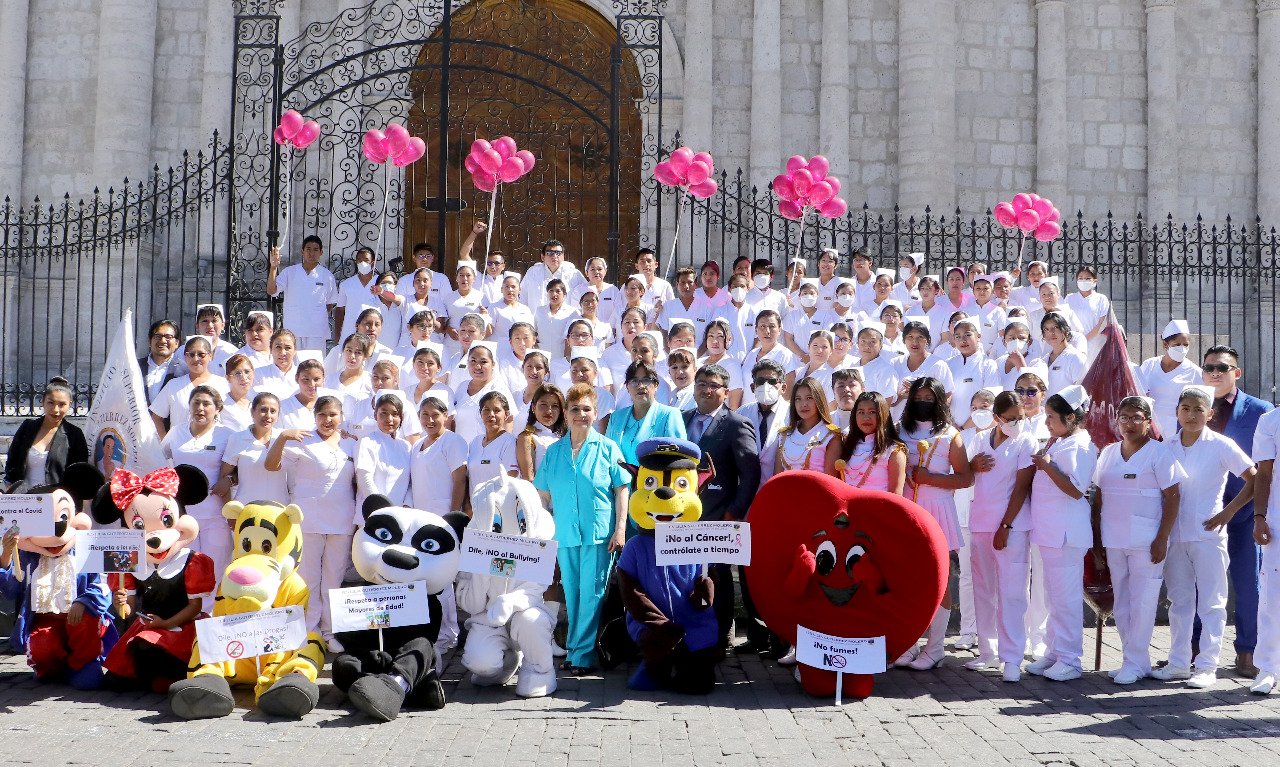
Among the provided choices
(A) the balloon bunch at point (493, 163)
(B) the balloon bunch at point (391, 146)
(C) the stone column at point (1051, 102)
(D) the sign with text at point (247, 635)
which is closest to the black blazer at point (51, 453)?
(D) the sign with text at point (247, 635)

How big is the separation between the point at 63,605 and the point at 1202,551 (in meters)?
6.44

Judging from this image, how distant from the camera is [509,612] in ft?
24.2

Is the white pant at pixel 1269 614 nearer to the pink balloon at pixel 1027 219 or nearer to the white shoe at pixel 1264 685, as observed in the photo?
the white shoe at pixel 1264 685

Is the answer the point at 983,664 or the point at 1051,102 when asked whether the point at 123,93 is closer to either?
the point at 1051,102

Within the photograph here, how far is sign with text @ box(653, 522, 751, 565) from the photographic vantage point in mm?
7273

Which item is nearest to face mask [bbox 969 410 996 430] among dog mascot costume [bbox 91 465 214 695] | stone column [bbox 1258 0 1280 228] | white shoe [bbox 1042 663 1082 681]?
white shoe [bbox 1042 663 1082 681]

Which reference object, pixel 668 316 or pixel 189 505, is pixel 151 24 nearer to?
pixel 668 316

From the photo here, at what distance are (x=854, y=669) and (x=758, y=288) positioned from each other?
21.2 ft

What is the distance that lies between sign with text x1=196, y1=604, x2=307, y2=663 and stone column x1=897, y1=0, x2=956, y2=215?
12.7 metres

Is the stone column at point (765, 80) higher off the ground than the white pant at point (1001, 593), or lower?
higher

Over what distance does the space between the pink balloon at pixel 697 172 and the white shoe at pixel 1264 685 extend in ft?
24.5

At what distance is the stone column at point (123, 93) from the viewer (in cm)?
1714

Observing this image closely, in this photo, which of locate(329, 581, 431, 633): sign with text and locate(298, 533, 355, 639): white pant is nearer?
locate(329, 581, 431, 633): sign with text

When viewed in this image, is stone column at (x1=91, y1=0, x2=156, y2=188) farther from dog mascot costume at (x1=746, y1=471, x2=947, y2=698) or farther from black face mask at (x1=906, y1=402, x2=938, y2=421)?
dog mascot costume at (x1=746, y1=471, x2=947, y2=698)
